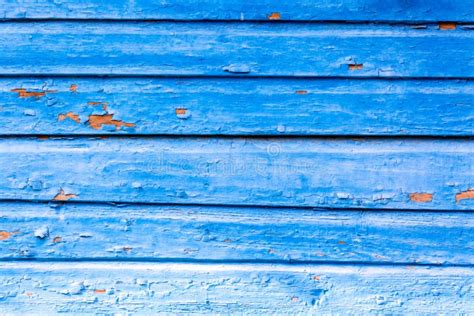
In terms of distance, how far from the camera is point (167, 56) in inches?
36.2

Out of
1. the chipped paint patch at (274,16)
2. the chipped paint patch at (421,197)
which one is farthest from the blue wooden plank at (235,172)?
the chipped paint patch at (274,16)

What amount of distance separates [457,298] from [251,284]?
0.44 metres

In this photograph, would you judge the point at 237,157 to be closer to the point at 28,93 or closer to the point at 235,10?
the point at 235,10

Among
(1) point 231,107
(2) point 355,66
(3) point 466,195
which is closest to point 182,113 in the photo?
(1) point 231,107

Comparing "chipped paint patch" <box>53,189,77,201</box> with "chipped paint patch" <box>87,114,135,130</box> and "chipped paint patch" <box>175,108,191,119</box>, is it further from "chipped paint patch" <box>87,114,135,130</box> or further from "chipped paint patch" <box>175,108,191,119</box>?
"chipped paint patch" <box>175,108,191,119</box>

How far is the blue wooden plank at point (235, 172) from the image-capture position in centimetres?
93

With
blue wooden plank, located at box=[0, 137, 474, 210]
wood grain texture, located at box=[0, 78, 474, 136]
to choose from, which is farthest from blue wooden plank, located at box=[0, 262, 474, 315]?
wood grain texture, located at box=[0, 78, 474, 136]

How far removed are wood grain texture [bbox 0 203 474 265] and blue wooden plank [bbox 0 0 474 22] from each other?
395 mm

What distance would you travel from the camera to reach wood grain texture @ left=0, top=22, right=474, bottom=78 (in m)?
0.91

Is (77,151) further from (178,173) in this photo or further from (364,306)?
(364,306)

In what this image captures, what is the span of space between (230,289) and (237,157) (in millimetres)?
287

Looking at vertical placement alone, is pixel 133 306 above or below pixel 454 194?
below

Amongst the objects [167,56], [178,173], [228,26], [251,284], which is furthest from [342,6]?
[251,284]

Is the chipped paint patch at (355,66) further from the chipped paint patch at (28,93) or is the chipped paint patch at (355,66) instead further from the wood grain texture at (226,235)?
the chipped paint patch at (28,93)
